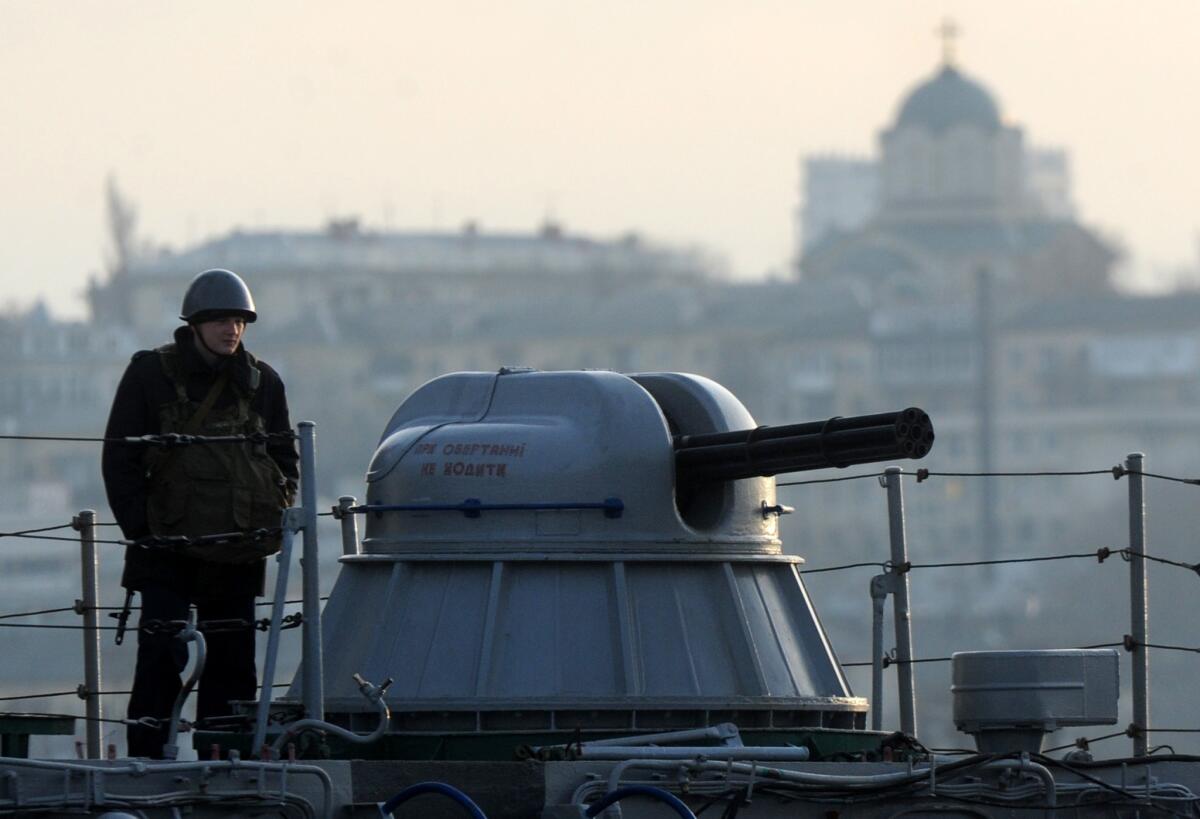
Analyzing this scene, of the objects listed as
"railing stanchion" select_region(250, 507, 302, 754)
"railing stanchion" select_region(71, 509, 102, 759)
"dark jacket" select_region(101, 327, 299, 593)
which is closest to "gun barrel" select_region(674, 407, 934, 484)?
"dark jacket" select_region(101, 327, 299, 593)

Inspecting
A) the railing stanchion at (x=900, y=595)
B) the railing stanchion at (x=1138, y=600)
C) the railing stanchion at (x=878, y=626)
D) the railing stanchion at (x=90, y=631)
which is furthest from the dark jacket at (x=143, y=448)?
the railing stanchion at (x=1138, y=600)

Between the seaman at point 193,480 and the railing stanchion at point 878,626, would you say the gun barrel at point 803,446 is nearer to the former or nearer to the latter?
the railing stanchion at point 878,626

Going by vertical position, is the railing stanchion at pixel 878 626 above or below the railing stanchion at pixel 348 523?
below

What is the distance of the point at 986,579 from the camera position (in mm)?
151125

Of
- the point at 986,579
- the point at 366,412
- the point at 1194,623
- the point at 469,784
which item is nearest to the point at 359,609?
the point at 469,784

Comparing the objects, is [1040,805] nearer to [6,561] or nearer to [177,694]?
[177,694]

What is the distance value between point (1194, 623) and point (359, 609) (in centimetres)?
9266

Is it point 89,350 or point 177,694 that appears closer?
point 177,694

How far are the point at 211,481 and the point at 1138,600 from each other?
11.8 ft

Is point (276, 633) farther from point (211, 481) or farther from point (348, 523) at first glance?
point (348, 523)

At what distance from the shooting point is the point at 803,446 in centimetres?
1155

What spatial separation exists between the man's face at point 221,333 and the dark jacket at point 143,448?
49mm

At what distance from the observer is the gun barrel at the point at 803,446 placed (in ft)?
36.6

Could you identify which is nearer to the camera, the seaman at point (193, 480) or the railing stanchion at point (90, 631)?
the seaman at point (193, 480)
